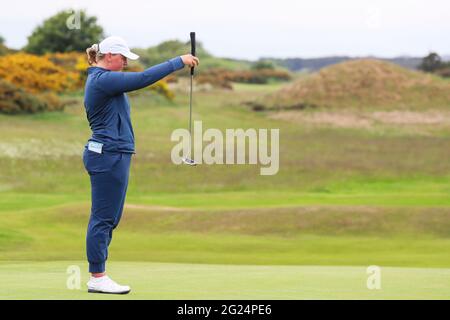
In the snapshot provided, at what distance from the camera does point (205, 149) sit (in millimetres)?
53719

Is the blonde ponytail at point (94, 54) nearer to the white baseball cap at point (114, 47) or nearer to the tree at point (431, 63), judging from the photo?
the white baseball cap at point (114, 47)

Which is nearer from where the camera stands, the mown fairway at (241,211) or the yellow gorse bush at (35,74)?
the mown fairway at (241,211)

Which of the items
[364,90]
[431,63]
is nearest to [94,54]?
[364,90]

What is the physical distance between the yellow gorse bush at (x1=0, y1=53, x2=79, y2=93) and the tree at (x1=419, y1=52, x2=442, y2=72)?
111 feet

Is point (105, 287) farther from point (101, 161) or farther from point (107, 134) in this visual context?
point (107, 134)

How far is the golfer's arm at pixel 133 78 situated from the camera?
933 centimetres

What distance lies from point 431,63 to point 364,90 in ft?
70.6

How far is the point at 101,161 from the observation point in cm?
948

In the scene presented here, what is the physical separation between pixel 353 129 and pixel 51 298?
60532 millimetres

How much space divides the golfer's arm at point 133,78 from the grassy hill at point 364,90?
67183 mm

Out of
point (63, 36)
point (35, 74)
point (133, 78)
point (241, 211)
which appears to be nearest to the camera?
point (133, 78)

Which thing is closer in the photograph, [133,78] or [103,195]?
[133,78]

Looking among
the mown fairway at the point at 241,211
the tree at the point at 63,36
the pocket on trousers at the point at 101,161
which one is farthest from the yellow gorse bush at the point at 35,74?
the pocket on trousers at the point at 101,161
